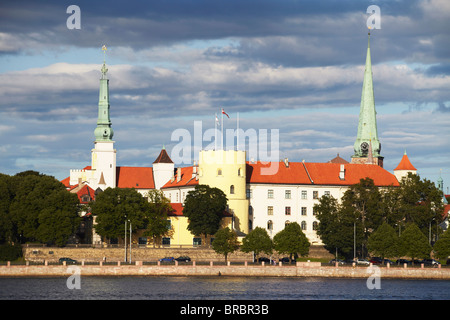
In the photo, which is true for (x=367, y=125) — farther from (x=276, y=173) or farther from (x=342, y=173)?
(x=276, y=173)

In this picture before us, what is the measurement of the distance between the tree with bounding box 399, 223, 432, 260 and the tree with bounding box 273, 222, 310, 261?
10471 mm

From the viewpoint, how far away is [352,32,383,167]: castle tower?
169 metres

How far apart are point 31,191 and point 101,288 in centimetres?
3162

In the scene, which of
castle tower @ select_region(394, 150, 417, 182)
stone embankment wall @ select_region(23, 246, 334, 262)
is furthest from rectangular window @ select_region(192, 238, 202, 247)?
castle tower @ select_region(394, 150, 417, 182)

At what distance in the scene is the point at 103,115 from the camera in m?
145

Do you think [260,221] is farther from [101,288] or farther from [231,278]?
[101,288]

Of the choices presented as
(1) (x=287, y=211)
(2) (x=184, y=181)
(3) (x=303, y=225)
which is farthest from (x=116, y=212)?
(3) (x=303, y=225)

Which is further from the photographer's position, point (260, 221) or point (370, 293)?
point (260, 221)

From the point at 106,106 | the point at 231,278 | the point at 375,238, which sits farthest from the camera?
the point at 106,106

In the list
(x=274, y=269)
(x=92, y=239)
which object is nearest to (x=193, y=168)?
(x=92, y=239)

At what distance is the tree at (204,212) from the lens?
119312 mm

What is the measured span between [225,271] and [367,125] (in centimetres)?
7960

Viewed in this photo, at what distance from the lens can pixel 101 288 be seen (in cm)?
8344

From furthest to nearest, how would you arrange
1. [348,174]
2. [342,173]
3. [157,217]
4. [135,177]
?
[135,177] < [348,174] < [342,173] < [157,217]
